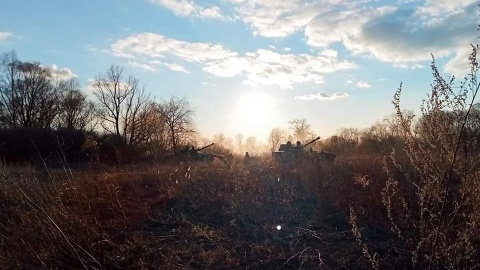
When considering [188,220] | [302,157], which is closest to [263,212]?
[188,220]

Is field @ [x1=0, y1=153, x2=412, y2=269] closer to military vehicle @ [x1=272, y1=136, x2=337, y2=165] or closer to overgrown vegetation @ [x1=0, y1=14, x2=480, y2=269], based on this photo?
overgrown vegetation @ [x1=0, y1=14, x2=480, y2=269]

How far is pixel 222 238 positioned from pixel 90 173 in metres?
3.00

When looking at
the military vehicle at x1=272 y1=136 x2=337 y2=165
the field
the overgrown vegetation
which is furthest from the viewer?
the military vehicle at x1=272 y1=136 x2=337 y2=165

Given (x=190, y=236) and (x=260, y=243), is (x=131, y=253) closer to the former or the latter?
(x=190, y=236)

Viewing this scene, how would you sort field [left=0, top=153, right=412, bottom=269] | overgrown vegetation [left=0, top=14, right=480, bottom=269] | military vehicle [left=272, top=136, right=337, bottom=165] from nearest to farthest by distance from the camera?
overgrown vegetation [left=0, top=14, right=480, bottom=269] → field [left=0, top=153, right=412, bottom=269] → military vehicle [left=272, top=136, right=337, bottom=165]

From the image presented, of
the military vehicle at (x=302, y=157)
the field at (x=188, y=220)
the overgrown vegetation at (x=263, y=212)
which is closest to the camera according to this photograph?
the overgrown vegetation at (x=263, y=212)

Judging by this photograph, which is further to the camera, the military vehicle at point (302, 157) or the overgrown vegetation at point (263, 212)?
the military vehicle at point (302, 157)

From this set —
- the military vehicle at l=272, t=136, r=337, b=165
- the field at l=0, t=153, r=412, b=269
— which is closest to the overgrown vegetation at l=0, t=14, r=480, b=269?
the field at l=0, t=153, r=412, b=269

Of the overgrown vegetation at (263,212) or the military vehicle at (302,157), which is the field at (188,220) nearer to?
the overgrown vegetation at (263,212)

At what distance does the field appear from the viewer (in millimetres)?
5246

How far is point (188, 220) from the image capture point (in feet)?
28.0

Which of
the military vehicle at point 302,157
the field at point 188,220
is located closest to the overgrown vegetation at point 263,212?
the field at point 188,220

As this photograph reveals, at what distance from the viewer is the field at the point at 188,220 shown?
525cm

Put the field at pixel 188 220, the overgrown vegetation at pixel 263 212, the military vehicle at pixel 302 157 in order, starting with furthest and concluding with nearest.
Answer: the military vehicle at pixel 302 157 < the field at pixel 188 220 < the overgrown vegetation at pixel 263 212
